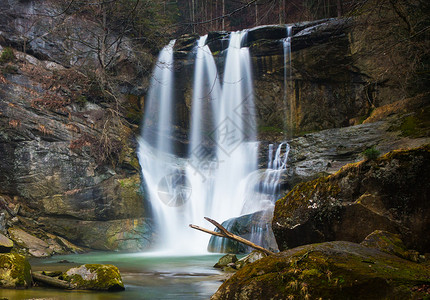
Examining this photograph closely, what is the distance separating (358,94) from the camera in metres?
16.1

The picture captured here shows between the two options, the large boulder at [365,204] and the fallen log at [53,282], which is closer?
the large boulder at [365,204]

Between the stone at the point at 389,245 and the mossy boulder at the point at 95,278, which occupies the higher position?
the stone at the point at 389,245

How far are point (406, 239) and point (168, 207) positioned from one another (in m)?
10.2

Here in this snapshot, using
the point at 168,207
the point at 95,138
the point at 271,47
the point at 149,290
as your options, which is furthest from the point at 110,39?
the point at 149,290

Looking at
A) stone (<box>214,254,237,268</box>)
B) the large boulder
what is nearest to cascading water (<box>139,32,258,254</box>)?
stone (<box>214,254,237,268</box>)

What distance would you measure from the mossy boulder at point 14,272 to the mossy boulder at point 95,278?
497mm

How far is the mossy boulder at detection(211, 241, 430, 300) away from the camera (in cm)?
253

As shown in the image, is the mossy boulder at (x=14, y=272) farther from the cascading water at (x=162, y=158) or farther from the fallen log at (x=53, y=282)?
the cascading water at (x=162, y=158)

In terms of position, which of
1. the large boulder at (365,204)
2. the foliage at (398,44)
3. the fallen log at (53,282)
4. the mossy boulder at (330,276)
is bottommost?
the fallen log at (53,282)

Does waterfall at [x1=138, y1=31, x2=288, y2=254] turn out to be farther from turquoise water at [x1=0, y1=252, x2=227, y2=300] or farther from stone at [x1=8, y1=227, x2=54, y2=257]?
stone at [x1=8, y1=227, x2=54, y2=257]

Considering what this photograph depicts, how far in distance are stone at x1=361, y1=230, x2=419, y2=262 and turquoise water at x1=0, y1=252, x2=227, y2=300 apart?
7.60ft

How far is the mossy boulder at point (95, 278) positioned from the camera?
4.72 meters

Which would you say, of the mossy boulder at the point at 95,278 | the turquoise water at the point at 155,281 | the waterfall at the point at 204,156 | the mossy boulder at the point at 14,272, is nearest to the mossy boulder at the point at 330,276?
the turquoise water at the point at 155,281

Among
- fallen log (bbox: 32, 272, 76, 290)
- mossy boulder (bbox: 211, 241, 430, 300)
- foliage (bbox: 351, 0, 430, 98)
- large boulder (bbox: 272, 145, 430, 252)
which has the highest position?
foliage (bbox: 351, 0, 430, 98)
